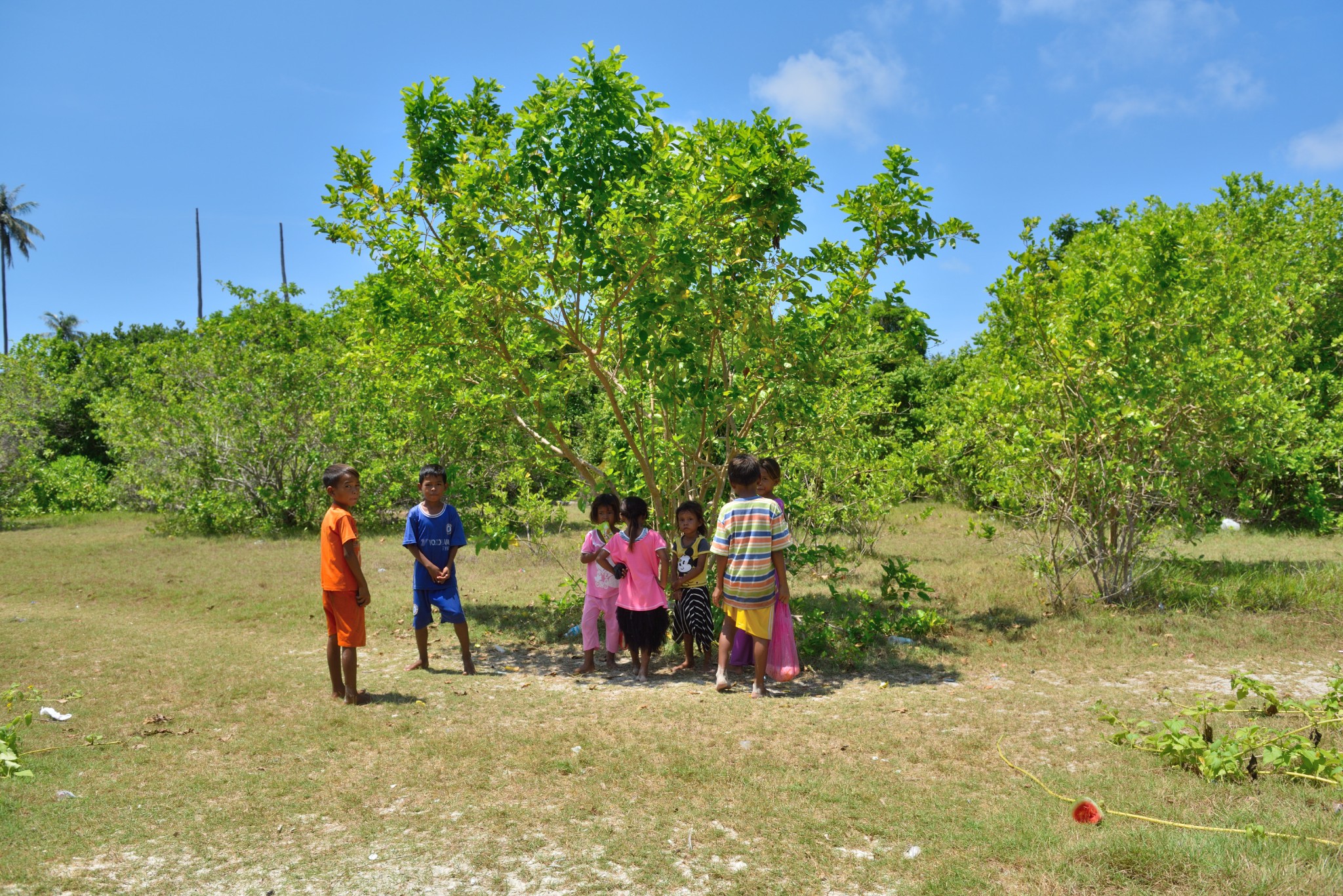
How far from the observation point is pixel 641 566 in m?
6.62

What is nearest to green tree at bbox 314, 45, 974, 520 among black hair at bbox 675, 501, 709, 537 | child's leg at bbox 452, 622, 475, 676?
black hair at bbox 675, 501, 709, 537

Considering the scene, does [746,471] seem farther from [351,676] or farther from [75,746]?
[75,746]

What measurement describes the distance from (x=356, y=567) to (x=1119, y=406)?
235 inches

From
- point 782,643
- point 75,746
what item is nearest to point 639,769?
point 782,643

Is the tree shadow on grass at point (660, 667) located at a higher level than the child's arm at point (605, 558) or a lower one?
lower

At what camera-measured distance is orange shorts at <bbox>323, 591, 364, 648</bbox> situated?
18.6 ft

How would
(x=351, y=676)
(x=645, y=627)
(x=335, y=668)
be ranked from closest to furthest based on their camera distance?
(x=351, y=676)
(x=335, y=668)
(x=645, y=627)

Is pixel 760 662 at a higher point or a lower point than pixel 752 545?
lower

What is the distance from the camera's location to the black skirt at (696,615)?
6.78 m

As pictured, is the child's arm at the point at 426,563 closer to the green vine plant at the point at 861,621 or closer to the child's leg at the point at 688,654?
the child's leg at the point at 688,654

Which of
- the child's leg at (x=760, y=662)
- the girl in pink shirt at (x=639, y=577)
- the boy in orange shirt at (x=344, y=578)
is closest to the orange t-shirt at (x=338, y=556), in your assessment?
the boy in orange shirt at (x=344, y=578)

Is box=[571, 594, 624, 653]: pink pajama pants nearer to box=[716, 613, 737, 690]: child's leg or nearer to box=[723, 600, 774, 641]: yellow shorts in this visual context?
box=[716, 613, 737, 690]: child's leg

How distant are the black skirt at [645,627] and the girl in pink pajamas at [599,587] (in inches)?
7.0

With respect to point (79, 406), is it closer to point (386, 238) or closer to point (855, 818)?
point (386, 238)
